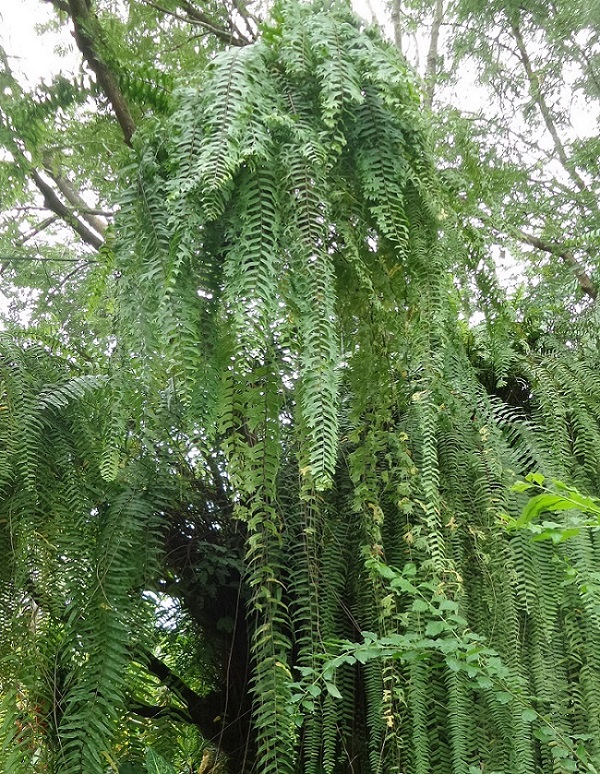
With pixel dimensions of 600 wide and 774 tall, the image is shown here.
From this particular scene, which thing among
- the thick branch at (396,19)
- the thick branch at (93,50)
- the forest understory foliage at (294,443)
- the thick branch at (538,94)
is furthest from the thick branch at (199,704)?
the thick branch at (396,19)

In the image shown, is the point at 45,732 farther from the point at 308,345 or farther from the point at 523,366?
the point at 523,366

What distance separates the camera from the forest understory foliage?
3.45ft

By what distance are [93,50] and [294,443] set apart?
3.00 feet

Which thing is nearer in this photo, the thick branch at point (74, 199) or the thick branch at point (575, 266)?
the thick branch at point (575, 266)

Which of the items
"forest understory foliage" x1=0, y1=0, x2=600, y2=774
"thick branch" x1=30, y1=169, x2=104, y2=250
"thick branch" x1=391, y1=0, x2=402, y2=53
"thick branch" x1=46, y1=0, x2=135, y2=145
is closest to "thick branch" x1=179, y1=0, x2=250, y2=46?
"forest understory foliage" x1=0, y1=0, x2=600, y2=774

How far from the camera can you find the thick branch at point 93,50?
138 centimetres

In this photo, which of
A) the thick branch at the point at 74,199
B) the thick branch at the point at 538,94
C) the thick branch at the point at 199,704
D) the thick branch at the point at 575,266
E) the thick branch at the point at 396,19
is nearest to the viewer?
the thick branch at the point at 199,704

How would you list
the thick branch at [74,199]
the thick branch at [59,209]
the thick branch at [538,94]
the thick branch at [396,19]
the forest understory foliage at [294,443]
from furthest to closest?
the thick branch at [396,19] < the thick branch at [74,199] < the thick branch at [538,94] < the thick branch at [59,209] < the forest understory foliage at [294,443]

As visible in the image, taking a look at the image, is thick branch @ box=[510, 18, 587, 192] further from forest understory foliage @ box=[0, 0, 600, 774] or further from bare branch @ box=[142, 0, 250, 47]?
forest understory foliage @ box=[0, 0, 600, 774]

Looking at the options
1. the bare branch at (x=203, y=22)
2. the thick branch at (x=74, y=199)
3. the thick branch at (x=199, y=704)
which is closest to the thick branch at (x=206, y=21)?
the bare branch at (x=203, y=22)

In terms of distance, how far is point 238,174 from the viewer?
105 cm

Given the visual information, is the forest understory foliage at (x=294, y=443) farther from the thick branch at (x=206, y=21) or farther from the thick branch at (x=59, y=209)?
the thick branch at (x=59, y=209)

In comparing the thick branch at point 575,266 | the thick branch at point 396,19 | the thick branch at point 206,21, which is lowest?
the thick branch at point 575,266

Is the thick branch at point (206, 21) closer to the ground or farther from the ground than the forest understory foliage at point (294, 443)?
farther from the ground
